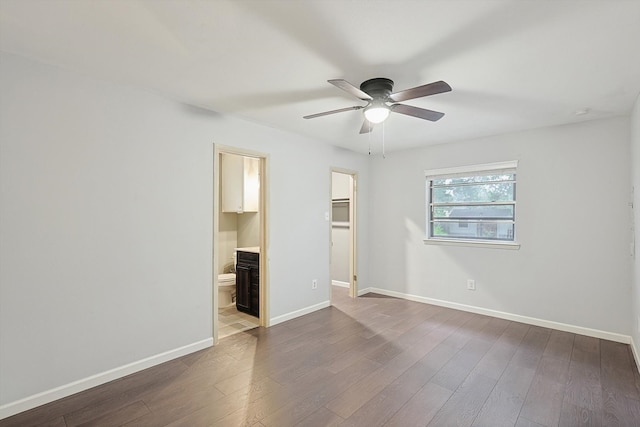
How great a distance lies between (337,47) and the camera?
1.99m

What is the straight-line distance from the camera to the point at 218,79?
2.46m

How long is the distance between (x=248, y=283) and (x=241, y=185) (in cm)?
143

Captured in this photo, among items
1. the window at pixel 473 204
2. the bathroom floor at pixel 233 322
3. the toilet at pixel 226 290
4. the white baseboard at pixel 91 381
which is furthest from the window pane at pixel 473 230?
the white baseboard at pixel 91 381

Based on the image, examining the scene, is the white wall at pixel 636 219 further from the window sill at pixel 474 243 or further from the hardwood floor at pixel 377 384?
the window sill at pixel 474 243

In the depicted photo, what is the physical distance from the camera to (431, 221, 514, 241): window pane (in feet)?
13.6

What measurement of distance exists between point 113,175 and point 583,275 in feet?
15.9

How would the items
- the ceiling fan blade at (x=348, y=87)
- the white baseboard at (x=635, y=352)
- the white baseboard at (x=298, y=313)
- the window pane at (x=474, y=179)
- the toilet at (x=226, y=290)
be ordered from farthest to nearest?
the toilet at (x=226, y=290) → the window pane at (x=474, y=179) → the white baseboard at (x=298, y=313) → the white baseboard at (x=635, y=352) → the ceiling fan blade at (x=348, y=87)

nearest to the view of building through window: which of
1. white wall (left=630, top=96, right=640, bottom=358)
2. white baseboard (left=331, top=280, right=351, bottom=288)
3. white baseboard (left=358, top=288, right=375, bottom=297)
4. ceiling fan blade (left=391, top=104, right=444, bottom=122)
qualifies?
white wall (left=630, top=96, right=640, bottom=358)

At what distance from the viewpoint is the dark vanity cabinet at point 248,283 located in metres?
4.07

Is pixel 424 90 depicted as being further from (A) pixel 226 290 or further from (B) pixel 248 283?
(A) pixel 226 290

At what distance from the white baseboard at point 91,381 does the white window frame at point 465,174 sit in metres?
3.43

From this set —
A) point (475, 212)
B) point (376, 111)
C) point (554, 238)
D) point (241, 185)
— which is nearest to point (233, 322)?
point (241, 185)

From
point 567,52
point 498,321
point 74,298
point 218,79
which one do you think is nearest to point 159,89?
point 218,79

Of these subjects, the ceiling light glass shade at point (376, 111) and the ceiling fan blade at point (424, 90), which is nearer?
the ceiling fan blade at point (424, 90)
